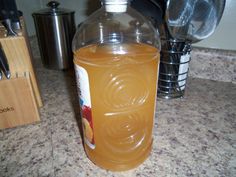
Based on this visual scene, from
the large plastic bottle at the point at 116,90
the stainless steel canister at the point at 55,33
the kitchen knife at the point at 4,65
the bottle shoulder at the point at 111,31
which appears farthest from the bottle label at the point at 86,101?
the stainless steel canister at the point at 55,33

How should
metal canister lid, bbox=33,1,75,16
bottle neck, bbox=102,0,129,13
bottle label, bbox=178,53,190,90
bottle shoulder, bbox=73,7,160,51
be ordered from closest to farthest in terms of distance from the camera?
bottle neck, bbox=102,0,129,13 < bottle shoulder, bbox=73,7,160,51 < bottle label, bbox=178,53,190,90 < metal canister lid, bbox=33,1,75,16

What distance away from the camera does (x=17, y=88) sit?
0.49 m

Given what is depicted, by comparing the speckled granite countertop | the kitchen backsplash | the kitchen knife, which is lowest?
the speckled granite countertop

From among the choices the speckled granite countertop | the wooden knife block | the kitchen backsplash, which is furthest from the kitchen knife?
the kitchen backsplash

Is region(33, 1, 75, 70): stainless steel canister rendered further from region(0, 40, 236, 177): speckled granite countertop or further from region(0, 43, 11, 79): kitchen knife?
region(0, 43, 11, 79): kitchen knife

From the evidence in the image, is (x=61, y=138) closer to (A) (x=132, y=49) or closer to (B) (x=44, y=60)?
(A) (x=132, y=49)

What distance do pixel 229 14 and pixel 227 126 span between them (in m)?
→ 0.39

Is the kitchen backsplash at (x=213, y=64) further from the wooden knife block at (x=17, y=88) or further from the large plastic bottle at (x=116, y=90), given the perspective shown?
the wooden knife block at (x=17, y=88)

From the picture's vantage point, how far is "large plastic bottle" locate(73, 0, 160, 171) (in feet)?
1.16

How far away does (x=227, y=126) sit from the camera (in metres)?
0.53

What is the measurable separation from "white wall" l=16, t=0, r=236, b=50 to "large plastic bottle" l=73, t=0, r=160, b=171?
1.27 feet

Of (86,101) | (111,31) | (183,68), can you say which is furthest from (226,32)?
(86,101)

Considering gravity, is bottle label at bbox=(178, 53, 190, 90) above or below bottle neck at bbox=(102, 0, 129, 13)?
below

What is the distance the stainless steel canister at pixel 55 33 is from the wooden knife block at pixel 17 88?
0.82ft
